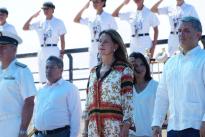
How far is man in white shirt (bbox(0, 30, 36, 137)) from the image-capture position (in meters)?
5.37

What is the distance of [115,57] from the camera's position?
17.5 feet

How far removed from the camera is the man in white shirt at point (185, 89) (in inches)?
192

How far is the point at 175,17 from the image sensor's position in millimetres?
9906

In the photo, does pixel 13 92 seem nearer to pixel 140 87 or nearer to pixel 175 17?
pixel 140 87

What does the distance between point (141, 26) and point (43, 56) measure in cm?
203

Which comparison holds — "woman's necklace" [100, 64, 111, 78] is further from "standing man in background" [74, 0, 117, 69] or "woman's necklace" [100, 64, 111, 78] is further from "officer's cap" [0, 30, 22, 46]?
"standing man in background" [74, 0, 117, 69]

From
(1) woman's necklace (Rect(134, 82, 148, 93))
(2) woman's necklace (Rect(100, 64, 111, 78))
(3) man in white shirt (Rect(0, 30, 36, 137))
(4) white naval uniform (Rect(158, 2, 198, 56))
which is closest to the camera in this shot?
(2) woman's necklace (Rect(100, 64, 111, 78))

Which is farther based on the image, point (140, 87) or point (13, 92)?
point (140, 87)

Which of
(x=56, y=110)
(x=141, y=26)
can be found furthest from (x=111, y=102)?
(x=141, y=26)

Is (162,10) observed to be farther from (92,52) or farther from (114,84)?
(114,84)

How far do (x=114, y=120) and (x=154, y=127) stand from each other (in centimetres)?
35

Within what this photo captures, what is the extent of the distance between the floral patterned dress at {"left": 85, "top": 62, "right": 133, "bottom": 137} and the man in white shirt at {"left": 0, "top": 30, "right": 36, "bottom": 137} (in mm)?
606

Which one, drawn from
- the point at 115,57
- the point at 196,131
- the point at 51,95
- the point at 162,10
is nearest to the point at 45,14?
the point at 162,10

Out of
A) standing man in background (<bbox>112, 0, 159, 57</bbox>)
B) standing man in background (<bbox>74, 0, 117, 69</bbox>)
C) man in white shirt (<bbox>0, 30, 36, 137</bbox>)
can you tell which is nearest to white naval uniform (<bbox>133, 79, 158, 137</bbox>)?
man in white shirt (<bbox>0, 30, 36, 137</bbox>)
